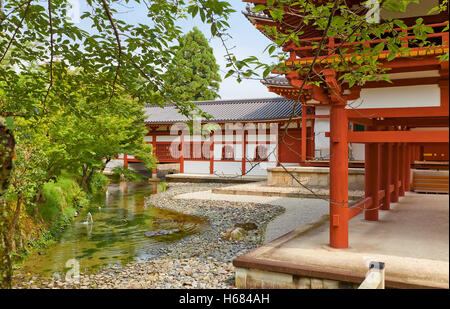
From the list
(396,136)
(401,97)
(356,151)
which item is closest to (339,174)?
(396,136)

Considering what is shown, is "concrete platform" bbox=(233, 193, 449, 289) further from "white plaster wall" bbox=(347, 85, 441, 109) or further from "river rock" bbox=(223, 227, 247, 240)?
"river rock" bbox=(223, 227, 247, 240)

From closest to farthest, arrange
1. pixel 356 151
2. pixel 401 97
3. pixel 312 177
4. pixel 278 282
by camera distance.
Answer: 1. pixel 278 282
2. pixel 401 97
3. pixel 312 177
4. pixel 356 151

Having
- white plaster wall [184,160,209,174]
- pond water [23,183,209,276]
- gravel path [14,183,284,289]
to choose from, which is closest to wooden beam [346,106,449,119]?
gravel path [14,183,284,289]

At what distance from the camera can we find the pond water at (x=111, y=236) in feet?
23.3

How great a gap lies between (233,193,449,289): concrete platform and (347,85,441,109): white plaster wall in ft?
5.40

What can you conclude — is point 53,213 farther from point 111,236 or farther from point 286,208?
point 286,208

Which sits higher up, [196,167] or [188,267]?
[196,167]

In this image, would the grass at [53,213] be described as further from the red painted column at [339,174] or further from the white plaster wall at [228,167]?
the white plaster wall at [228,167]

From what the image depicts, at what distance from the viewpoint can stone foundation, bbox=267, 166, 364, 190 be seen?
14.7 meters

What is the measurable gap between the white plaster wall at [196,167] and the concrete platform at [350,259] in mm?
15635

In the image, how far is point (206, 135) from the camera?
404cm

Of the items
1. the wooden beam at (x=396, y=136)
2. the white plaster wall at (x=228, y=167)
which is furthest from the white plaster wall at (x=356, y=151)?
the wooden beam at (x=396, y=136)

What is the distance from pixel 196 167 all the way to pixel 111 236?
45.2ft

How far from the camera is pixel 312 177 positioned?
15.3m
